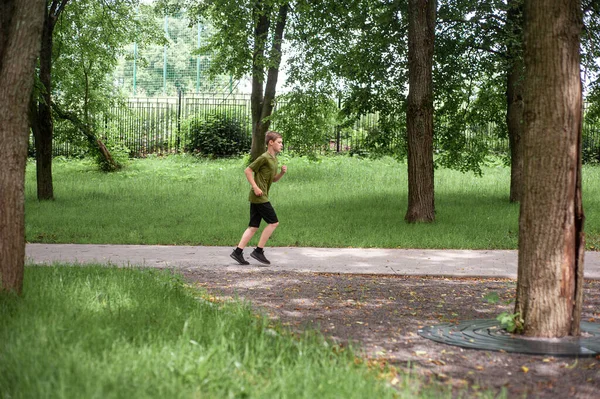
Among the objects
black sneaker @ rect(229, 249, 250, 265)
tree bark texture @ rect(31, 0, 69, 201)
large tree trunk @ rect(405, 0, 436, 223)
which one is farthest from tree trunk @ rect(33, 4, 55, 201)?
black sneaker @ rect(229, 249, 250, 265)

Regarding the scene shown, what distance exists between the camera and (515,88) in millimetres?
17500

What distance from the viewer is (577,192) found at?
630 centimetres

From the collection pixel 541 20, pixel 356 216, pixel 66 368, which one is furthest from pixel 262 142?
pixel 66 368

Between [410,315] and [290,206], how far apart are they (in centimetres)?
1118

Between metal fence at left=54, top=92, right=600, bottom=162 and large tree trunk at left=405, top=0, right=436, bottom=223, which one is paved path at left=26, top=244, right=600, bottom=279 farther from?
metal fence at left=54, top=92, right=600, bottom=162

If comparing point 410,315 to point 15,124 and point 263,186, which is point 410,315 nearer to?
point 263,186

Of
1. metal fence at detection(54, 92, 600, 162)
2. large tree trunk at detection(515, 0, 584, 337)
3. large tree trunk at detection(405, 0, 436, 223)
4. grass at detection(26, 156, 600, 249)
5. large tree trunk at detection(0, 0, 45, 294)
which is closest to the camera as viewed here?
large tree trunk at detection(515, 0, 584, 337)

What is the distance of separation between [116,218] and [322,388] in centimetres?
1281

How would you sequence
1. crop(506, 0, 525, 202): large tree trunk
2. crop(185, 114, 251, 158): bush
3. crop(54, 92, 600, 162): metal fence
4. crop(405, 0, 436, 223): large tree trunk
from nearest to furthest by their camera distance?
crop(405, 0, 436, 223): large tree trunk < crop(506, 0, 525, 202): large tree trunk < crop(185, 114, 251, 158): bush < crop(54, 92, 600, 162): metal fence

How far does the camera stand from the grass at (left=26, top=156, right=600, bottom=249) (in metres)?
13.9

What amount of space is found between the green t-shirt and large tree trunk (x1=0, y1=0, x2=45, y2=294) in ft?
13.1

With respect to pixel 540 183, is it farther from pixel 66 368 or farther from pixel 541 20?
pixel 66 368

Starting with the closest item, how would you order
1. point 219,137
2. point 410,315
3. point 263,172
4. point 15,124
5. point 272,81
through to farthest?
point 15,124, point 410,315, point 263,172, point 272,81, point 219,137

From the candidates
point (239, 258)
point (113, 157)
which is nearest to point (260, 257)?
point (239, 258)
